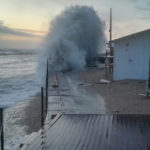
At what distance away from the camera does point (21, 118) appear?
7.36 m

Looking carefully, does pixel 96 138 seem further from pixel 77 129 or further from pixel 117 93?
pixel 117 93

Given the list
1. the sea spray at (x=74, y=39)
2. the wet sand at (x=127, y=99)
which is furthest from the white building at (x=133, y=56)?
the sea spray at (x=74, y=39)

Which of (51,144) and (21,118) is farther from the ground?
(51,144)

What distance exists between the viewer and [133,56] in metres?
12.7

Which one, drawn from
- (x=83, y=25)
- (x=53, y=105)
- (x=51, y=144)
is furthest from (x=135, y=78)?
(x=83, y=25)

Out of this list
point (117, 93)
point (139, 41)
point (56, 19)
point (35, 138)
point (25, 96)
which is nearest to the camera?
point (35, 138)

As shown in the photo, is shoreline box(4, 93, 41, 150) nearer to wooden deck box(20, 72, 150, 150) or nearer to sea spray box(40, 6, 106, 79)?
wooden deck box(20, 72, 150, 150)

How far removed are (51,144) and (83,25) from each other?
81.5ft

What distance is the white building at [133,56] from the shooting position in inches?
489

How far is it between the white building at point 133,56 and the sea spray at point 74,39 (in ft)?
27.5

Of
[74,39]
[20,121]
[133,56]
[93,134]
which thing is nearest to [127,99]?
[20,121]

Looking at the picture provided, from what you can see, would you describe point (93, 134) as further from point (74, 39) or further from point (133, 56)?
point (74, 39)

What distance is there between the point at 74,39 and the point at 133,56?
44.0ft

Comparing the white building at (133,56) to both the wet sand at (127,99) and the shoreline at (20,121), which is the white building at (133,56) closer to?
the wet sand at (127,99)
